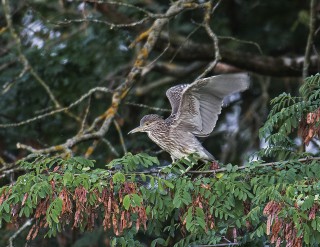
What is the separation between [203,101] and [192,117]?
245mm

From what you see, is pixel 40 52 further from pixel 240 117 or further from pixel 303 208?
pixel 303 208

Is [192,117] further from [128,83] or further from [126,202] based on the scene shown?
[126,202]

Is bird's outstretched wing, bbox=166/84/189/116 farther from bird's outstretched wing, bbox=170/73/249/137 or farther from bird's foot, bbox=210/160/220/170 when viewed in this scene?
→ bird's foot, bbox=210/160/220/170

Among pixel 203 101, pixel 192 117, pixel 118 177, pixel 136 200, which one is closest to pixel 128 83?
pixel 192 117

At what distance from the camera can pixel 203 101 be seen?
6.61m

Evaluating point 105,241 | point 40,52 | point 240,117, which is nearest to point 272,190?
point 105,241

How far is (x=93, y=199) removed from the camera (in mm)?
4855

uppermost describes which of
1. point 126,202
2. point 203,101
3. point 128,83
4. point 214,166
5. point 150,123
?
point 128,83

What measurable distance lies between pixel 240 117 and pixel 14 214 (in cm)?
551

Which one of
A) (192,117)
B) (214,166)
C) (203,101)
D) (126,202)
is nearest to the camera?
(126,202)

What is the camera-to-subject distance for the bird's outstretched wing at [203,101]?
6109 millimetres

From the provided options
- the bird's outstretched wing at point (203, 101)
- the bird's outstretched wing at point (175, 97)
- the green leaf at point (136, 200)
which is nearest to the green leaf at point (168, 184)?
the green leaf at point (136, 200)

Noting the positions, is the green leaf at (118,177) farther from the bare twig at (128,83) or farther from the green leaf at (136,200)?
the bare twig at (128,83)

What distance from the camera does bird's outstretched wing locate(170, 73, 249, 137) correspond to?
611 centimetres
